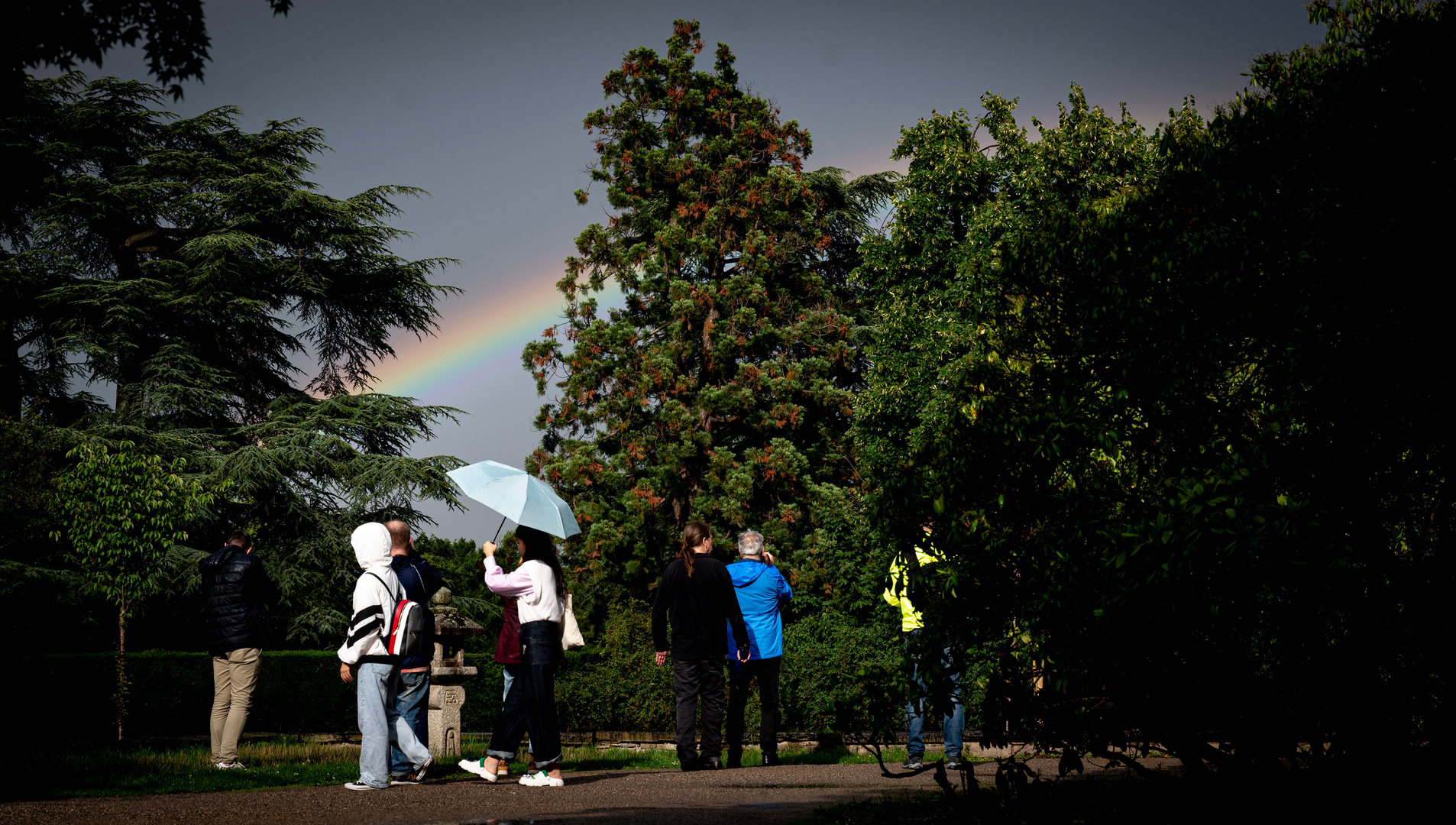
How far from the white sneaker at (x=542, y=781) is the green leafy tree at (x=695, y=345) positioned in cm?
1472

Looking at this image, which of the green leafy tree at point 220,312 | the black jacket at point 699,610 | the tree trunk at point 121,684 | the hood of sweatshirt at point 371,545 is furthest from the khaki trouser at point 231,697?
the green leafy tree at point 220,312

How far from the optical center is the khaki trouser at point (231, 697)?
349 inches

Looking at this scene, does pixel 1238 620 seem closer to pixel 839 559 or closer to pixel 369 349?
pixel 839 559

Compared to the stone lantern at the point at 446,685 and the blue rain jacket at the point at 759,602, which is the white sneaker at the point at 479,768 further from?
the blue rain jacket at the point at 759,602

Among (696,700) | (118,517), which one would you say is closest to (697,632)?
(696,700)

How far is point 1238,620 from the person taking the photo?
5117mm

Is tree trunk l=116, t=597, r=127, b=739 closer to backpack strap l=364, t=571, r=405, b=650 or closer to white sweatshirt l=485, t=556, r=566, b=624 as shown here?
backpack strap l=364, t=571, r=405, b=650

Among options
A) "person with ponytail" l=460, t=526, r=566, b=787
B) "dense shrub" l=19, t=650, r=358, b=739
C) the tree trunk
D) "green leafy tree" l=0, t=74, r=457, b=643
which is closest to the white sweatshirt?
"person with ponytail" l=460, t=526, r=566, b=787

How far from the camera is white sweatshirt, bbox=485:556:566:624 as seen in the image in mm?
7379

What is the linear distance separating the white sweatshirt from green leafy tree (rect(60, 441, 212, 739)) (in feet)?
28.1

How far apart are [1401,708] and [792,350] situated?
817 inches

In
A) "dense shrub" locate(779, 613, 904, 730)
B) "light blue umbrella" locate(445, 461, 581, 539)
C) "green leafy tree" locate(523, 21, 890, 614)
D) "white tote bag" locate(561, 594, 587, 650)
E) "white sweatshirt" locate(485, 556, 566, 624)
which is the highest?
"green leafy tree" locate(523, 21, 890, 614)

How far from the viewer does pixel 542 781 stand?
23.9 ft

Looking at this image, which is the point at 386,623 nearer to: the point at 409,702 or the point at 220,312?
the point at 409,702
